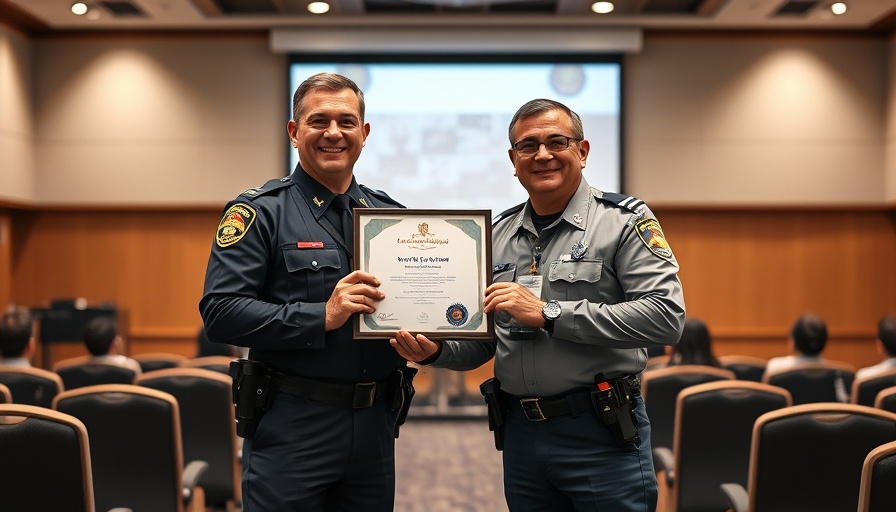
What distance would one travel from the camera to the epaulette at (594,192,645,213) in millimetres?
2506

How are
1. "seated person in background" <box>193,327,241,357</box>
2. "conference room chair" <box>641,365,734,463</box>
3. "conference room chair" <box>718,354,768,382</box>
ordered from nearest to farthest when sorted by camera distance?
"conference room chair" <box>641,365,734,463</box> → "conference room chair" <box>718,354,768,382</box> → "seated person in background" <box>193,327,241,357</box>

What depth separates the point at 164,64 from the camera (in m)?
9.67

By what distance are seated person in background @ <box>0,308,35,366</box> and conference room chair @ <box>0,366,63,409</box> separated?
814 mm

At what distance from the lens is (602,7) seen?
29.4ft

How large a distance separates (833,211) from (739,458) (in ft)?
22.8

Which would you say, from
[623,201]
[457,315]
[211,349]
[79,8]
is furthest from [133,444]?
[79,8]

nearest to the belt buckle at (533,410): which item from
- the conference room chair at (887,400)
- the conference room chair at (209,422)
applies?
the conference room chair at (887,400)

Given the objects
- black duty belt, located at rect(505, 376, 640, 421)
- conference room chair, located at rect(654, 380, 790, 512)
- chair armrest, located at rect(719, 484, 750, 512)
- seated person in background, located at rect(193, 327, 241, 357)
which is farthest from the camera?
seated person in background, located at rect(193, 327, 241, 357)

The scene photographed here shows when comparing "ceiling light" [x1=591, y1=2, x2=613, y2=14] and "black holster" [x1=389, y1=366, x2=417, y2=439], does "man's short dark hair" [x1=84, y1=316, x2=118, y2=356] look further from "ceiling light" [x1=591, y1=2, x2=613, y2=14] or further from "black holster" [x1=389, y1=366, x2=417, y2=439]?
"ceiling light" [x1=591, y1=2, x2=613, y2=14]

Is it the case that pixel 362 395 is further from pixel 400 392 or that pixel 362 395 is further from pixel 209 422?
pixel 209 422

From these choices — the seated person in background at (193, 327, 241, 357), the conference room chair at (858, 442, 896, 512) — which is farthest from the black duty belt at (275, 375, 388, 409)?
the seated person in background at (193, 327, 241, 357)

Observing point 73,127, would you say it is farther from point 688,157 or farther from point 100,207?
point 688,157

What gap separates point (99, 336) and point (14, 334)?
0.44 meters

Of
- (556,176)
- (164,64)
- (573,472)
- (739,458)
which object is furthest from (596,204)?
(164,64)
